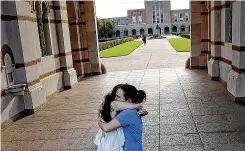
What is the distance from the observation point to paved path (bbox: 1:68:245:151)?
5.73 m

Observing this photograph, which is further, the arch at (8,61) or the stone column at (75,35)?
the stone column at (75,35)

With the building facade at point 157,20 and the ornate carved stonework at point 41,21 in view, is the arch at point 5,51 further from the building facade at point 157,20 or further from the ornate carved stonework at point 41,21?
the building facade at point 157,20

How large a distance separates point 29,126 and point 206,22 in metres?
10.3

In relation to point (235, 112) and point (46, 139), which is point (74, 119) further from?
point (235, 112)

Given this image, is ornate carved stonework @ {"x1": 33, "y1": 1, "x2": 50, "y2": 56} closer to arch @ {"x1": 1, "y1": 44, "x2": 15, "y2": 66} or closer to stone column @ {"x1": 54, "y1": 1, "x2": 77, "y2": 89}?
stone column @ {"x1": 54, "y1": 1, "x2": 77, "y2": 89}

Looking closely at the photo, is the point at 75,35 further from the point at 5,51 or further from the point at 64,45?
the point at 5,51

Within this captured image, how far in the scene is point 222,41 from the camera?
35.8ft

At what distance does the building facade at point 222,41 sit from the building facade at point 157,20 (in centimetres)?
10094

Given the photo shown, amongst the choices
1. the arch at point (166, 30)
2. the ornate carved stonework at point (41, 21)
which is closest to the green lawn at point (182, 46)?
the ornate carved stonework at point (41, 21)

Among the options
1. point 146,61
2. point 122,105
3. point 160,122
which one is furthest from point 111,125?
point 146,61

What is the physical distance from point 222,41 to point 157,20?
107 meters

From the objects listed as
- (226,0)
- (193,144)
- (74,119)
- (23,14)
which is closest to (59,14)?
(23,14)

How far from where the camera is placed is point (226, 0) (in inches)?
378

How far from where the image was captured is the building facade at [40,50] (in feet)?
26.4
